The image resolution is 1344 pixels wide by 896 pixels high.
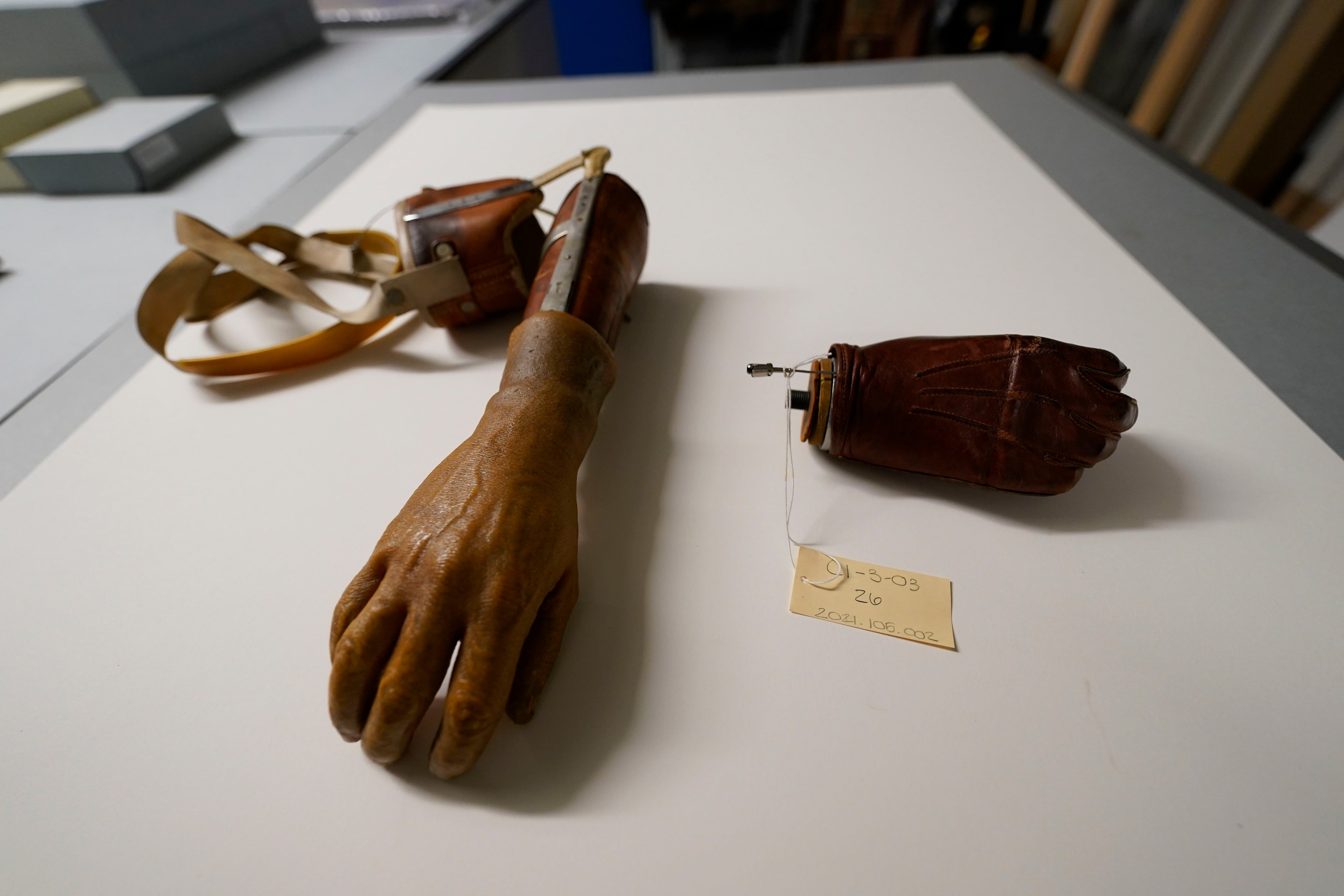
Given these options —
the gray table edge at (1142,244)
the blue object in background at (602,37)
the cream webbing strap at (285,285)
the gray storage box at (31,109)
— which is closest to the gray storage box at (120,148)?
the gray storage box at (31,109)

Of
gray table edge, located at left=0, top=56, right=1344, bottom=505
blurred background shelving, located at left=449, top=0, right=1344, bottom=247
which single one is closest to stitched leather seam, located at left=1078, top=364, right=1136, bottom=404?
gray table edge, located at left=0, top=56, right=1344, bottom=505

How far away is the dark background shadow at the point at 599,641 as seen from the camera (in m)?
0.57

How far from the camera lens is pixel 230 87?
2.37 meters

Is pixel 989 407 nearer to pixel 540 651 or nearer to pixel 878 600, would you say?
pixel 878 600

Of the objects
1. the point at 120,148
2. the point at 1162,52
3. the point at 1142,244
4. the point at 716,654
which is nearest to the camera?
the point at 716,654

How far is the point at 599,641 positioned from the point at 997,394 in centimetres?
51

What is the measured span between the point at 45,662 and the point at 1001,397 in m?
1.09

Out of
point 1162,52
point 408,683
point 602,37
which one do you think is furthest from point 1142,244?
point 602,37

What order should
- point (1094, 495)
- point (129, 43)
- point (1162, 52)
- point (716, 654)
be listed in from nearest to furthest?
point (716, 654) → point (1094, 495) → point (129, 43) → point (1162, 52)

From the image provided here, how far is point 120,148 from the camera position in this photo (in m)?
1.56

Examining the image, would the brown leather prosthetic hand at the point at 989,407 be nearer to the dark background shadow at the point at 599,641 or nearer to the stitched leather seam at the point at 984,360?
the stitched leather seam at the point at 984,360

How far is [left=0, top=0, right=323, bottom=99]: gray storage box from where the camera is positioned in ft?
6.06

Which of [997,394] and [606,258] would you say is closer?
[997,394]

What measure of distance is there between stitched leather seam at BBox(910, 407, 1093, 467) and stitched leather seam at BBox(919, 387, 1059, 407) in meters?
0.03
